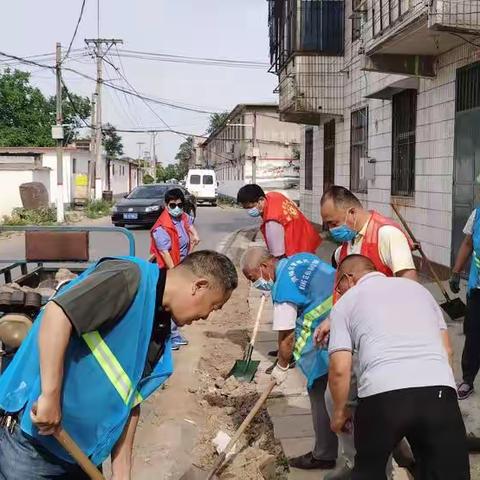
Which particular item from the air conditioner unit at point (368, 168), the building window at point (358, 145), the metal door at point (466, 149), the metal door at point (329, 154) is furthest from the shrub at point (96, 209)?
the metal door at point (466, 149)

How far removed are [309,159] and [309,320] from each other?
15491mm

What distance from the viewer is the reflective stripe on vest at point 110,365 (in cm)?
200

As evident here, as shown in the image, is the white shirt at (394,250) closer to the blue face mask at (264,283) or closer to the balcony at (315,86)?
the blue face mask at (264,283)

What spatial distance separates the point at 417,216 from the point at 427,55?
→ 7.66 feet

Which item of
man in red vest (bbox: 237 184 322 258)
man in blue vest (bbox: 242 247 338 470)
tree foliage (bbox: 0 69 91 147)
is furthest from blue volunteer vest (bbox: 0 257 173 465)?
tree foliage (bbox: 0 69 91 147)

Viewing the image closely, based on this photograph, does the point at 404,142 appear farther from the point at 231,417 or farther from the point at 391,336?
the point at 391,336

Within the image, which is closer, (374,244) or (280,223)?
(374,244)

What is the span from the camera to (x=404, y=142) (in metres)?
10.5

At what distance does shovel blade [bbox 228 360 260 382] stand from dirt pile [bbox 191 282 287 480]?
66 millimetres

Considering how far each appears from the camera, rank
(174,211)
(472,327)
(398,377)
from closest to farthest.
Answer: (398,377) < (472,327) < (174,211)

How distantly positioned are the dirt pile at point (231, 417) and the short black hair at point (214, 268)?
213 centimetres

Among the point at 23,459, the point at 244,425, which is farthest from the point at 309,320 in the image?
the point at 23,459

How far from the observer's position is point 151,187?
22.0 metres

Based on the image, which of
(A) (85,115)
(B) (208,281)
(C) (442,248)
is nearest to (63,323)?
(B) (208,281)
